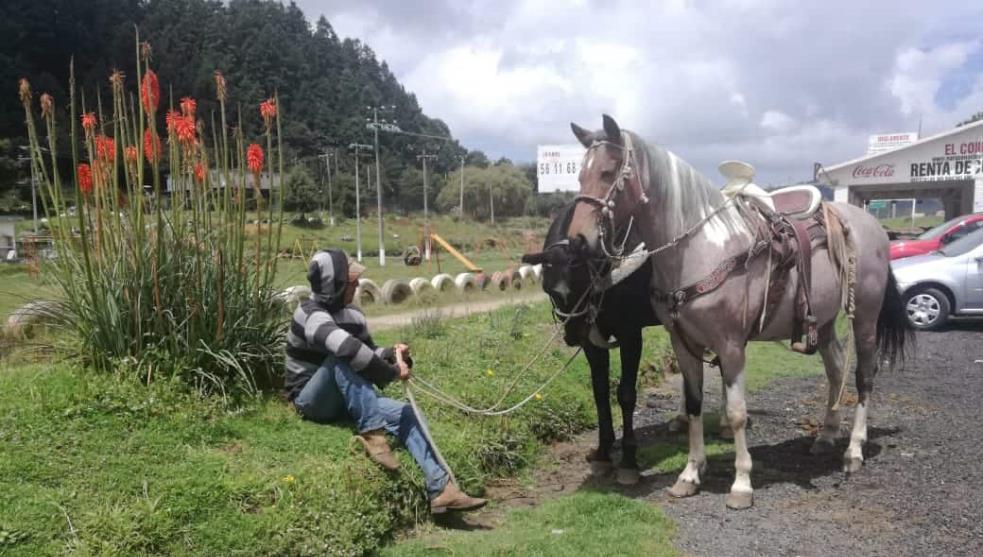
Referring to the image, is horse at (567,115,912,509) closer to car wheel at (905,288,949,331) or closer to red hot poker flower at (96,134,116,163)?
red hot poker flower at (96,134,116,163)

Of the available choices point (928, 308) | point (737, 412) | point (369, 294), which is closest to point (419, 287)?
point (369, 294)

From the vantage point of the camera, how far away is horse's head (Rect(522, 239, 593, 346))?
4.21 m

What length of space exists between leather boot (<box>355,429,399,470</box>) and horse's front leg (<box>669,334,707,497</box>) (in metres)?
1.91

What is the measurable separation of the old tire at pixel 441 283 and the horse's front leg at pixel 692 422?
481 inches

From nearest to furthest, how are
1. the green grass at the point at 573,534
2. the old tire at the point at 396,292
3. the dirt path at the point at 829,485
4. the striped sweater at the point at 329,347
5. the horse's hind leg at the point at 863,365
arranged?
the green grass at the point at 573,534, the dirt path at the point at 829,485, the striped sweater at the point at 329,347, the horse's hind leg at the point at 863,365, the old tire at the point at 396,292

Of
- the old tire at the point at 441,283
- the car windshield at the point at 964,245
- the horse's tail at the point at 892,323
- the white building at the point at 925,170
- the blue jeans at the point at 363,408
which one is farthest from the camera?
the white building at the point at 925,170

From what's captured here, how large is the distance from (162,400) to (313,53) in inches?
4241

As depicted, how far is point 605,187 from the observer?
3.92m

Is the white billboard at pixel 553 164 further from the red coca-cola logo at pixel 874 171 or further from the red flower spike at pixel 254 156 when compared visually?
the red flower spike at pixel 254 156

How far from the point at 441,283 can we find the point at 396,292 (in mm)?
2059

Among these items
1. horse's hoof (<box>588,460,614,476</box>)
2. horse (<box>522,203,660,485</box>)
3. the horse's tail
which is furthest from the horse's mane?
the horse's tail

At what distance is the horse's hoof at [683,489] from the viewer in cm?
446

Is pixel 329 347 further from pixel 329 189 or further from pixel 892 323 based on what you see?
pixel 329 189

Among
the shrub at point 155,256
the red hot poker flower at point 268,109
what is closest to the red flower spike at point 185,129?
the shrub at point 155,256
